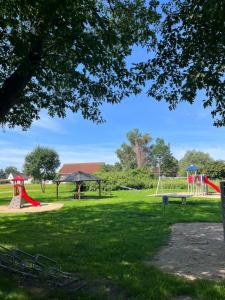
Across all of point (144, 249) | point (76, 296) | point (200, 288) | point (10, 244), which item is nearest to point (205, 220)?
point (144, 249)

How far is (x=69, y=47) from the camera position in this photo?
5723 millimetres

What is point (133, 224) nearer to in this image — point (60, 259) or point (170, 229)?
point (170, 229)

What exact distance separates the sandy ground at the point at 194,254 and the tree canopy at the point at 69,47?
10.7 feet

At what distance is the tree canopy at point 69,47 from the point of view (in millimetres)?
5293

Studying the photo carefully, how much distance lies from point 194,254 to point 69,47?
478 centimetres

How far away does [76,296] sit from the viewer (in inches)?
197

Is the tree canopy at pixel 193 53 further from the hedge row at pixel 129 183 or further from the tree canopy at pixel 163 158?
the tree canopy at pixel 163 158

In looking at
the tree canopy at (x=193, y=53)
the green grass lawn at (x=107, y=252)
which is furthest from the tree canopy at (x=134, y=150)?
the tree canopy at (x=193, y=53)

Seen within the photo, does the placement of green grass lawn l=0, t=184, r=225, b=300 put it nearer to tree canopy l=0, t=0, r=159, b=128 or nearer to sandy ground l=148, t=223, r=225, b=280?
sandy ground l=148, t=223, r=225, b=280

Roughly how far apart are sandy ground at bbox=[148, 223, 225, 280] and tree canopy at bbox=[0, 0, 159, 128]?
325cm

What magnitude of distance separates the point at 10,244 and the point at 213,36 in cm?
665

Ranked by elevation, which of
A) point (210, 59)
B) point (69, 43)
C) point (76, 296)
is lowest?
point (76, 296)

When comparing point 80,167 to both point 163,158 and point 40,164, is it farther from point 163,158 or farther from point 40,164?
point 40,164

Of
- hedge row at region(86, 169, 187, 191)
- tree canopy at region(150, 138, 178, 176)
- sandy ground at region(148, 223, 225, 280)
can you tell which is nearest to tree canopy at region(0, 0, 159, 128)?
sandy ground at region(148, 223, 225, 280)
